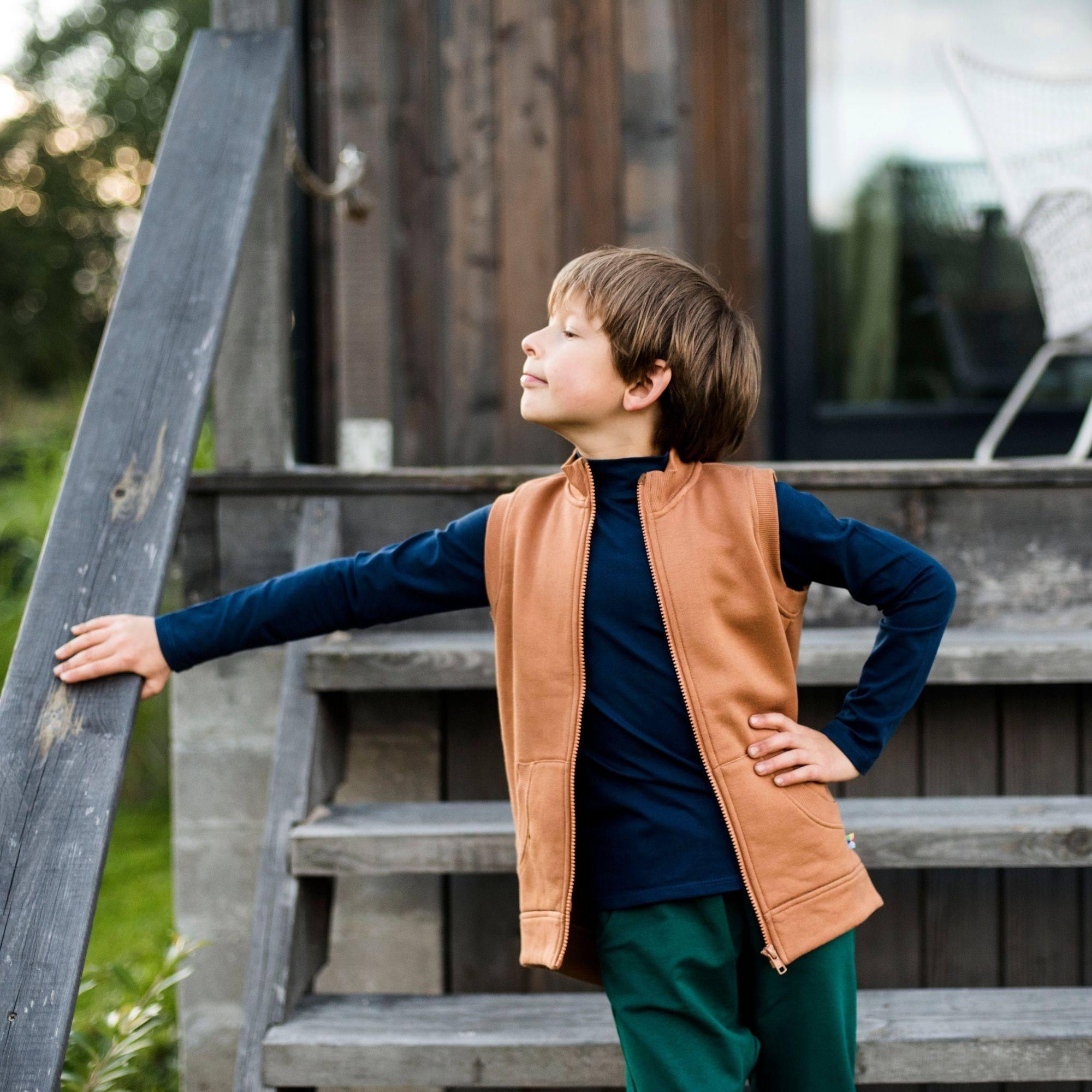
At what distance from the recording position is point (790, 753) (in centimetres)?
121

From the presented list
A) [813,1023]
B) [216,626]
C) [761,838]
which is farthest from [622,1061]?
[216,626]

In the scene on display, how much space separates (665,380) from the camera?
4.12 ft

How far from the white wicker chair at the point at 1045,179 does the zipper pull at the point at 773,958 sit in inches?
50.7

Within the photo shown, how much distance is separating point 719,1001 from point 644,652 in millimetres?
367

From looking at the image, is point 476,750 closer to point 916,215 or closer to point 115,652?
point 115,652

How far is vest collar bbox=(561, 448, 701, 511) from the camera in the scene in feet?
4.14

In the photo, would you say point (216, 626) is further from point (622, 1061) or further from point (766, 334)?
point (766, 334)

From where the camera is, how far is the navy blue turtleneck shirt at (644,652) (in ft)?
3.96

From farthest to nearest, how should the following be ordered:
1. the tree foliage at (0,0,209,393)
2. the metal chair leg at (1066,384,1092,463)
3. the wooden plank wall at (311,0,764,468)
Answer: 1. the tree foliage at (0,0,209,393)
2. the wooden plank wall at (311,0,764,468)
3. the metal chair leg at (1066,384,1092,463)

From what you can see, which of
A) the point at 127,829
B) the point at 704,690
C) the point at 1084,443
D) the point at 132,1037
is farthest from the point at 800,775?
the point at 127,829

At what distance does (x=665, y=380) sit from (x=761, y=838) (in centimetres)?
49

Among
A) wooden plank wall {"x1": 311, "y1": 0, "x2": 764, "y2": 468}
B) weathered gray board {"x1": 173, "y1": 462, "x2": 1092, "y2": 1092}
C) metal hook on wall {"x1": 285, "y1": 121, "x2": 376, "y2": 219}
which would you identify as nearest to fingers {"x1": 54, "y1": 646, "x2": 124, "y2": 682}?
weathered gray board {"x1": 173, "y1": 462, "x2": 1092, "y2": 1092}

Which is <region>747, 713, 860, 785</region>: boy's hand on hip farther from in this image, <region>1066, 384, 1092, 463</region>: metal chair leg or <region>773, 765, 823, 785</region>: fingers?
<region>1066, 384, 1092, 463</region>: metal chair leg

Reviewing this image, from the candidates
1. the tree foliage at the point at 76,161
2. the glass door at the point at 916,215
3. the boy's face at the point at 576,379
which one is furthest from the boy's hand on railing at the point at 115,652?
the tree foliage at the point at 76,161
